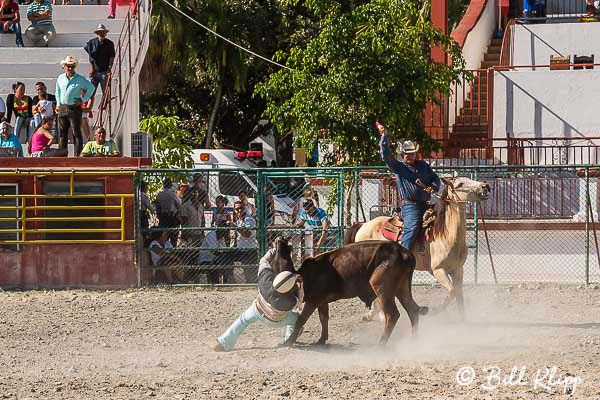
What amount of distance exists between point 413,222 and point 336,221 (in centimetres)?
446

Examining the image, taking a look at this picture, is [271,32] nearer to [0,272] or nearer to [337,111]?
[337,111]

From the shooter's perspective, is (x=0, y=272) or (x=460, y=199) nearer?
(x=460, y=199)

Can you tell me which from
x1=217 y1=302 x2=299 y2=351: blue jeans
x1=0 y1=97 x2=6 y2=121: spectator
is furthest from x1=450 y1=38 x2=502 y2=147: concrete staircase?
x1=217 y1=302 x2=299 y2=351: blue jeans

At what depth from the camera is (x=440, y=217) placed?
46.8ft

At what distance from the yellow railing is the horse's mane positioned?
551cm

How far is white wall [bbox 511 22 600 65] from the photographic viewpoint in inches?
1040

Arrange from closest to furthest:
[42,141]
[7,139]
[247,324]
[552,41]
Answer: [247,324], [7,139], [42,141], [552,41]

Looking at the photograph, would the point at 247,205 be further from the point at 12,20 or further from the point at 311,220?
the point at 12,20

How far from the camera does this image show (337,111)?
21047 millimetres

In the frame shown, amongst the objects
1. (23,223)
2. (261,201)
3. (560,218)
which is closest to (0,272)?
(23,223)

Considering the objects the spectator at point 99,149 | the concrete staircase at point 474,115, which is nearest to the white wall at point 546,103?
the concrete staircase at point 474,115

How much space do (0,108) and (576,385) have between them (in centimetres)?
1421

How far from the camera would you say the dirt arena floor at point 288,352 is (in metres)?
10.2

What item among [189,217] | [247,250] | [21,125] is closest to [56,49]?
[21,125]
